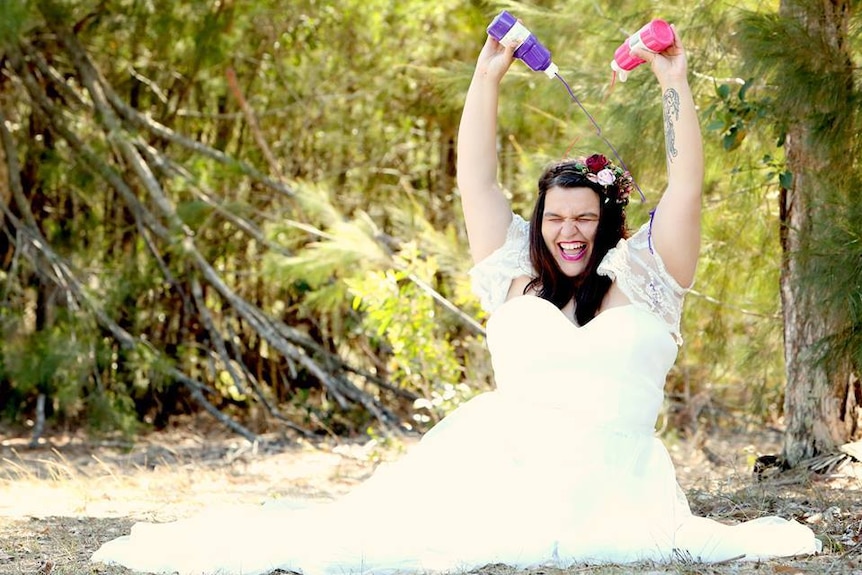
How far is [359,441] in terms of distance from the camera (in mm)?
5984

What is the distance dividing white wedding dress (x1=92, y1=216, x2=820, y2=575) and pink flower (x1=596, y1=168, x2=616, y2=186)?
16 cm

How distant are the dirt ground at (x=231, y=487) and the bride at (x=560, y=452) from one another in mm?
121

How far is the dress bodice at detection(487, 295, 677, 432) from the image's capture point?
2824 millimetres

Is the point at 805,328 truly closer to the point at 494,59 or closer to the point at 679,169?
the point at 679,169

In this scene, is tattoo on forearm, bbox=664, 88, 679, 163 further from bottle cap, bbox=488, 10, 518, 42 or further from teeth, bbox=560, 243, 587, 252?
bottle cap, bbox=488, 10, 518, 42

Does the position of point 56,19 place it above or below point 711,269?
above

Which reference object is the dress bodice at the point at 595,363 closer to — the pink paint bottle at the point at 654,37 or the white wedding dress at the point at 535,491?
the white wedding dress at the point at 535,491

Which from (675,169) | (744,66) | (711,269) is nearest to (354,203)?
(711,269)

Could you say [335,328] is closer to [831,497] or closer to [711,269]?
[711,269]

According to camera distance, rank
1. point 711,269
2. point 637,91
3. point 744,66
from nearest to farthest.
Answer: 1. point 744,66
2. point 637,91
3. point 711,269

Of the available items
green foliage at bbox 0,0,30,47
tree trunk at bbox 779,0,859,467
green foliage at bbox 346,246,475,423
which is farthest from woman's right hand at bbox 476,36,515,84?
green foliage at bbox 0,0,30,47

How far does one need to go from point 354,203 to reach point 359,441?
5.54ft

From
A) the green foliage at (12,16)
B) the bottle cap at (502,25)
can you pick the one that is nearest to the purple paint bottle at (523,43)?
the bottle cap at (502,25)

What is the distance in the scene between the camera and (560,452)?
2.82 m
